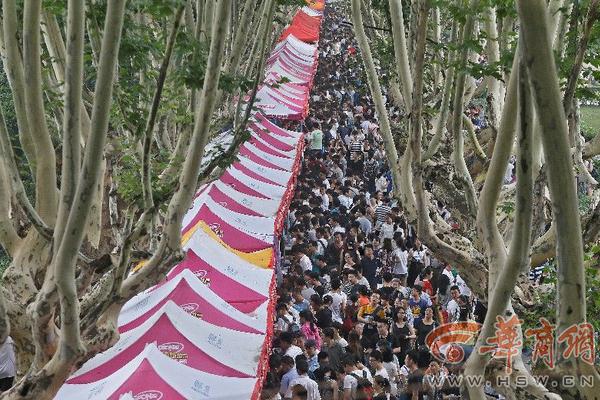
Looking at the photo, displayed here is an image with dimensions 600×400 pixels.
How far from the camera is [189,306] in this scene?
866cm

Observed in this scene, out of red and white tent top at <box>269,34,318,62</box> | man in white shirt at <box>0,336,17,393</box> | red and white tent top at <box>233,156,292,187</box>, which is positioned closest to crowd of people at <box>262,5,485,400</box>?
red and white tent top at <box>233,156,292,187</box>

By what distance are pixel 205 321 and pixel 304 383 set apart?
1.25 metres

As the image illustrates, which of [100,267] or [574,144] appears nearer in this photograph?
[100,267]

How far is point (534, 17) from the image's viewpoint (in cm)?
308

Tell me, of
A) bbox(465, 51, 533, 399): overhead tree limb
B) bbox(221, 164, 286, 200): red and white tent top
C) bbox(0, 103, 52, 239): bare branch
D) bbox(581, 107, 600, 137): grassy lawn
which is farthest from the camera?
bbox(581, 107, 600, 137): grassy lawn

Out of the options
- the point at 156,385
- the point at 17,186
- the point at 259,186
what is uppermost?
the point at 259,186

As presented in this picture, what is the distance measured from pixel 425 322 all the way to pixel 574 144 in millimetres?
3164

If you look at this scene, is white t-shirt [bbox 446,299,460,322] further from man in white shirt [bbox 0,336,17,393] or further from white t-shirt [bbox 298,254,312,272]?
man in white shirt [bbox 0,336,17,393]

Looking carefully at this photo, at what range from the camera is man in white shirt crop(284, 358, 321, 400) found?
27.1ft

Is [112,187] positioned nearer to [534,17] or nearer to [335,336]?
[335,336]

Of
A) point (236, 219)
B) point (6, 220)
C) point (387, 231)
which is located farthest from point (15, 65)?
point (387, 231)

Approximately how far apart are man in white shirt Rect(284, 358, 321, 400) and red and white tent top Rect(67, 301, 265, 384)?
0.47m

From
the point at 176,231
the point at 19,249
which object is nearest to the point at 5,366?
the point at 19,249

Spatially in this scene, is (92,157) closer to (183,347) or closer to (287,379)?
(183,347)
